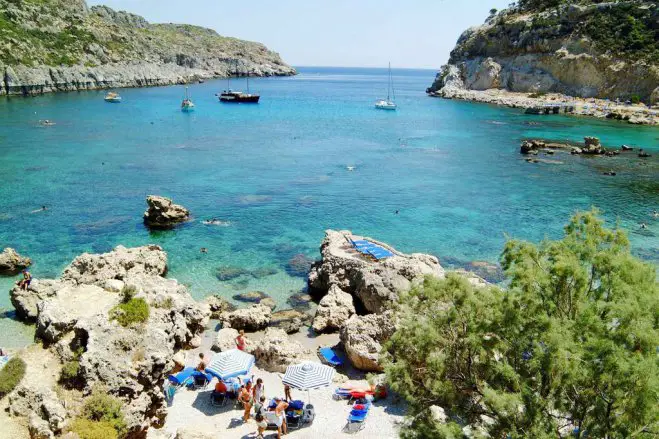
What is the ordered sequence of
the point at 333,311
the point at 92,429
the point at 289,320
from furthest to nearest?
the point at 289,320, the point at 333,311, the point at 92,429

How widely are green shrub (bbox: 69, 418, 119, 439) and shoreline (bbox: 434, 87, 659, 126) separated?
4233 inches

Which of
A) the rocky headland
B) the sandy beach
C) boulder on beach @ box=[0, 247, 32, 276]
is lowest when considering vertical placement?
the sandy beach

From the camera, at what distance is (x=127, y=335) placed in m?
18.8

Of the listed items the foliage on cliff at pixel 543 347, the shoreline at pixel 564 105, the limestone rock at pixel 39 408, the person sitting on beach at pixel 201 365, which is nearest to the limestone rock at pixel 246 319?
the person sitting on beach at pixel 201 365

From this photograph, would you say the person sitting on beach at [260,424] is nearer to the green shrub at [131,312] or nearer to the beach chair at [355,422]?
the beach chair at [355,422]

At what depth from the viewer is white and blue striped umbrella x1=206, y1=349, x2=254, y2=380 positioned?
20.0 metres

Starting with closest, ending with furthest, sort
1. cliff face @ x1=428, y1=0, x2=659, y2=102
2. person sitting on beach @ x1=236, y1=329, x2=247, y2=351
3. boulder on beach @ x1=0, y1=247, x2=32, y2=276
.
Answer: person sitting on beach @ x1=236, y1=329, x2=247, y2=351, boulder on beach @ x1=0, y1=247, x2=32, y2=276, cliff face @ x1=428, y1=0, x2=659, y2=102

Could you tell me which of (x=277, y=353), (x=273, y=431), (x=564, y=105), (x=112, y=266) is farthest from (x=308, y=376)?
(x=564, y=105)

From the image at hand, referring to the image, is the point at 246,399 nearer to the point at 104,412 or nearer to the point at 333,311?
the point at 104,412

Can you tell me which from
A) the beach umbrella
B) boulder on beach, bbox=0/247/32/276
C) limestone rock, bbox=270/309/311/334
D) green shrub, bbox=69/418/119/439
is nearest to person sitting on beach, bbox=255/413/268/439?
the beach umbrella

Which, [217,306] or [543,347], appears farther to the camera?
[217,306]

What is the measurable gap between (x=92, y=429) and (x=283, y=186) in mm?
40411

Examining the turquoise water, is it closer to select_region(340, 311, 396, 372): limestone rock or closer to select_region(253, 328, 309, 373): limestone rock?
select_region(253, 328, 309, 373): limestone rock

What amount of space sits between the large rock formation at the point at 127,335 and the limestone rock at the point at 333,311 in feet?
19.8
